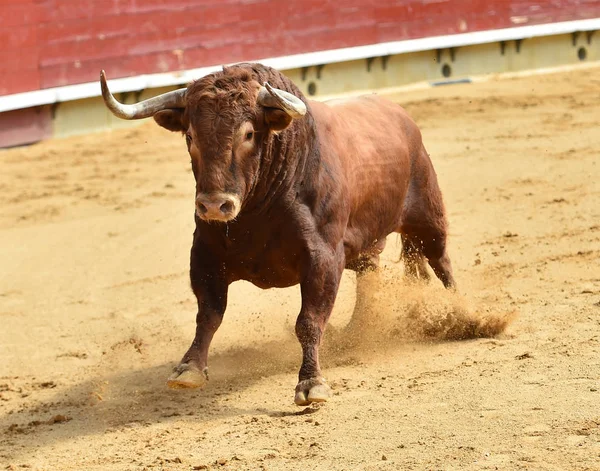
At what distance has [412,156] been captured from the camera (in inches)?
210

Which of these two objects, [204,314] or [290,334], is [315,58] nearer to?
[290,334]

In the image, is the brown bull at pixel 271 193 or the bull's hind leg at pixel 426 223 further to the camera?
the bull's hind leg at pixel 426 223

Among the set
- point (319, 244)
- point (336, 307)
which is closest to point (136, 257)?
point (336, 307)

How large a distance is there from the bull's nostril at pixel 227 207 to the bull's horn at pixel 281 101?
40 centimetres

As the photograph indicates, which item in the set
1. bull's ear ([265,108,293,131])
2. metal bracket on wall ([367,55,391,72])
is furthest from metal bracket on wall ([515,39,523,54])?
bull's ear ([265,108,293,131])

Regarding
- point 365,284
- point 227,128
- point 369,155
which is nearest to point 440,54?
point 365,284

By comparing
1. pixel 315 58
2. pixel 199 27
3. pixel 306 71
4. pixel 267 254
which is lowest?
pixel 267 254

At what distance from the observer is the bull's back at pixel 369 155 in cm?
469

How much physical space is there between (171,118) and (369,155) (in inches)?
37.9

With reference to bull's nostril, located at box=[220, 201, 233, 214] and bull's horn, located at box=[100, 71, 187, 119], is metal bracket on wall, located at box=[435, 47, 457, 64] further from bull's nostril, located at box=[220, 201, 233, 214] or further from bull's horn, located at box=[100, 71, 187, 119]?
bull's nostril, located at box=[220, 201, 233, 214]

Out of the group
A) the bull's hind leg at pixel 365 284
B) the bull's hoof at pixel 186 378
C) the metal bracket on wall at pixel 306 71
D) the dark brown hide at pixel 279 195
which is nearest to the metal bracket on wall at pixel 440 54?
the metal bracket on wall at pixel 306 71

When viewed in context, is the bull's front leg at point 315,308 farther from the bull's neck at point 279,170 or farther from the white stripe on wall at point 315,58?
the white stripe on wall at point 315,58

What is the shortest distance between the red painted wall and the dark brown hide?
4.95 m

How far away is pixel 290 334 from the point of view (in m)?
5.33
